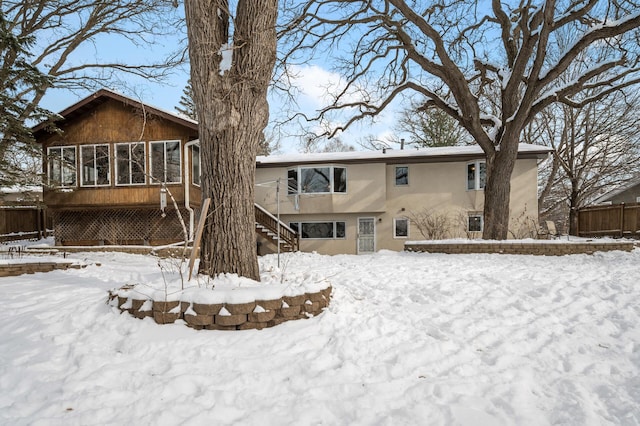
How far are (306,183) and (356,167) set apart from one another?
7.94 feet

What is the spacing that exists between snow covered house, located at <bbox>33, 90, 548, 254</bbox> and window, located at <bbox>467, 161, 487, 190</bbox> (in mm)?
43

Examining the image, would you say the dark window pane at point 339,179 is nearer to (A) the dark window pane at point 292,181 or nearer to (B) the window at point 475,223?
(A) the dark window pane at point 292,181

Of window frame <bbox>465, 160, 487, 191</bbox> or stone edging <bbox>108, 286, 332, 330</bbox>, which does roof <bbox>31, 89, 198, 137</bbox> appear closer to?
stone edging <bbox>108, 286, 332, 330</bbox>

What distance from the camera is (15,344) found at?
315cm

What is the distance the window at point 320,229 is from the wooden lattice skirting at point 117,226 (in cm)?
526

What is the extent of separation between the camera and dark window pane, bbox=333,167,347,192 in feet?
51.7

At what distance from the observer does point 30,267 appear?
7039 mm

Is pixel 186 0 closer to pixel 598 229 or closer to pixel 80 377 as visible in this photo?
pixel 80 377

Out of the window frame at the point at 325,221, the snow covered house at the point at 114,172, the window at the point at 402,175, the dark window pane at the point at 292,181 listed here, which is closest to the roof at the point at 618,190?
the window at the point at 402,175

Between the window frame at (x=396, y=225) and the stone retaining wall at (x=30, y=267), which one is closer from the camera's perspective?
the stone retaining wall at (x=30, y=267)

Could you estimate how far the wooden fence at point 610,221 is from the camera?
14.4 m

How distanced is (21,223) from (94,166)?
7637 millimetres

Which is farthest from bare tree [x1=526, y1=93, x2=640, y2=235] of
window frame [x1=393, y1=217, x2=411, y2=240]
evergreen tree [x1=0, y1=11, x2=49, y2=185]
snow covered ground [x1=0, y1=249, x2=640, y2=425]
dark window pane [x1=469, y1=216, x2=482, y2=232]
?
evergreen tree [x1=0, y1=11, x2=49, y2=185]

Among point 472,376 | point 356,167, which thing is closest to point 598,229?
point 356,167
